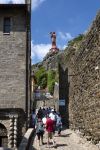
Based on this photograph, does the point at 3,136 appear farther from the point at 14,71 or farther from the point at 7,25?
the point at 7,25

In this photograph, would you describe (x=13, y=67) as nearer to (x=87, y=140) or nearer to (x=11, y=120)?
(x=11, y=120)

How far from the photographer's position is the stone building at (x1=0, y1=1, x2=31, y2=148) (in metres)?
36.2

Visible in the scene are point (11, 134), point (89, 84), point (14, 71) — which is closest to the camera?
point (89, 84)

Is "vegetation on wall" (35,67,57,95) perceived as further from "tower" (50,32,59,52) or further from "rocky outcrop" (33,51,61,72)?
"tower" (50,32,59,52)

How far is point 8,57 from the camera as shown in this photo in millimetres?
37438

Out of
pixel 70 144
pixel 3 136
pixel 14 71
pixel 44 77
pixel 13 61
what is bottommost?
pixel 70 144

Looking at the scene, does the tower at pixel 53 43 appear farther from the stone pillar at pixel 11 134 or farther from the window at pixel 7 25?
the stone pillar at pixel 11 134

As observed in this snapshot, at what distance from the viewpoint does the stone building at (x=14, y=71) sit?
3622 cm

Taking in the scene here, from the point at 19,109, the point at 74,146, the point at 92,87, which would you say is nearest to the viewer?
the point at 92,87

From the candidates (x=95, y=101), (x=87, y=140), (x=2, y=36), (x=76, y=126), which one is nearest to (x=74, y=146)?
(x=87, y=140)

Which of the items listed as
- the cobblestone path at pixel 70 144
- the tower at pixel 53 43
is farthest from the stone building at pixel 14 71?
the tower at pixel 53 43

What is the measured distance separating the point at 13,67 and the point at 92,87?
18.0 metres

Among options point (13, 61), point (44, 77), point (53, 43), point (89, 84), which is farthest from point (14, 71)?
point (53, 43)

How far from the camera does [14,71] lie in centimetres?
3734
